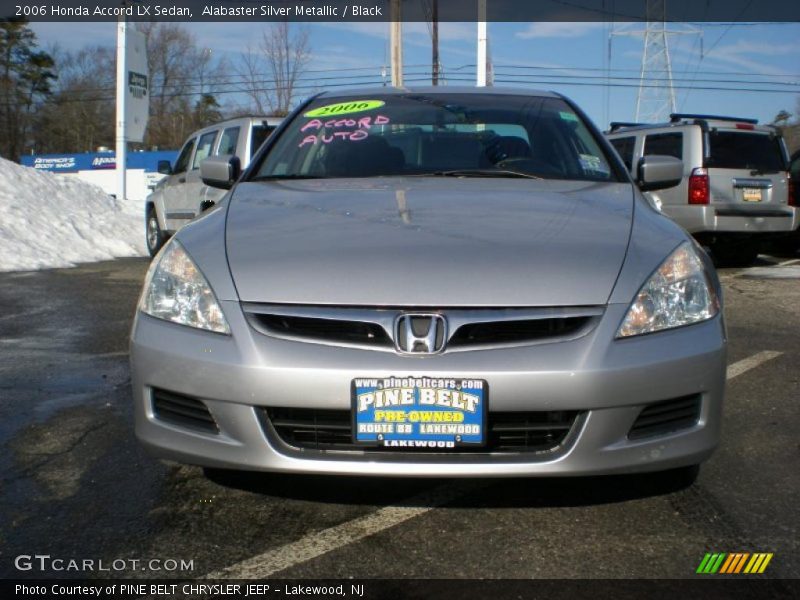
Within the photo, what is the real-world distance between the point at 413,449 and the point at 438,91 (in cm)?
248

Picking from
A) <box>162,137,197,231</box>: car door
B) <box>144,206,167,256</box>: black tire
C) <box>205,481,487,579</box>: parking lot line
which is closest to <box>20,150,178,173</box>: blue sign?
<box>144,206,167,256</box>: black tire

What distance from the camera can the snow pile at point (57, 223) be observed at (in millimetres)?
11500

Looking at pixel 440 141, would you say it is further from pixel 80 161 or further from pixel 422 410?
pixel 80 161

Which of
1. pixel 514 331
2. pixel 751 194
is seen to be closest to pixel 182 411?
pixel 514 331

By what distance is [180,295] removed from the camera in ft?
8.60

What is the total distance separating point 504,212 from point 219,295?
998 millimetres

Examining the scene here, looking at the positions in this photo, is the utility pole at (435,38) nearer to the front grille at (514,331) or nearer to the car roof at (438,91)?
the car roof at (438,91)

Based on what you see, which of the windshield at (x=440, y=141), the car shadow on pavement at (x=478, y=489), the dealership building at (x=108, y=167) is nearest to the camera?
the car shadow on pavement at (x=478, y=489)

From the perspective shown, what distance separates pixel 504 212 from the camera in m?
2.89

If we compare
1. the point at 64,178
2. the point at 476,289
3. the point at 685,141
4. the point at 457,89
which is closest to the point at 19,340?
the point at 457,89

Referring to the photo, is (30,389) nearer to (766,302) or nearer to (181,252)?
(181,252)

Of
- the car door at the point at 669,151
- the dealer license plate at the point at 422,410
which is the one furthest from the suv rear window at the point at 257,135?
the dealer license plate at the point at 422,410

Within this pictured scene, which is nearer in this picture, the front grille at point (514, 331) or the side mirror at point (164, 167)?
the front grille at point (514, 331)

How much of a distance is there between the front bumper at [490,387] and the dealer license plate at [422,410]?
3cm
